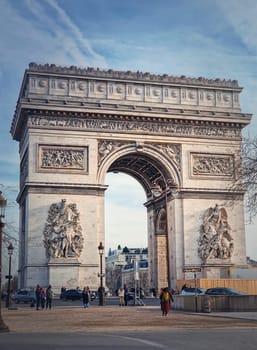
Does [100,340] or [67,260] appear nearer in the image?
[100,340]

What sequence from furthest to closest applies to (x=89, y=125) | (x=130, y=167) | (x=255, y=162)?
(x=130, y=167) < (x=89, y=125) < (x=255, y=162)

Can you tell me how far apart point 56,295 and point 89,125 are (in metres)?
12.5

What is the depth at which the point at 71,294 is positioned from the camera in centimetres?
4297

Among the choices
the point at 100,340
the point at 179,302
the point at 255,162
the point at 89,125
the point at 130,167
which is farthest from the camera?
the point at 130,167

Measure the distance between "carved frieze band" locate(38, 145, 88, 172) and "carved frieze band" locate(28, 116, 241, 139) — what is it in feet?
5.28

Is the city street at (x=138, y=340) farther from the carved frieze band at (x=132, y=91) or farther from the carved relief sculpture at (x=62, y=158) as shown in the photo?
the carved frieze band at (x=132, y=91)

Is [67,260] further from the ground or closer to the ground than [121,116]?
closer to the ground

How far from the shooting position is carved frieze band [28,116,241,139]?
4559 centimetres

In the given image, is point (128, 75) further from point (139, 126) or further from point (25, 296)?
point (25, 296)

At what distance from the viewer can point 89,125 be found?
46562 millimetres

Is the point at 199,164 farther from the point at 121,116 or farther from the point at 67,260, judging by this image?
the point at 67,260

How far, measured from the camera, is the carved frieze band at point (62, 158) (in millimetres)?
45000

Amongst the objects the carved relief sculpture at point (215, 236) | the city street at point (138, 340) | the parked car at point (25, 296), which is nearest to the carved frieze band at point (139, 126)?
the carved relief sculpture at point (215, 236)

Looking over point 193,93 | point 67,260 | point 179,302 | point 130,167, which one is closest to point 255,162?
point 179,302
